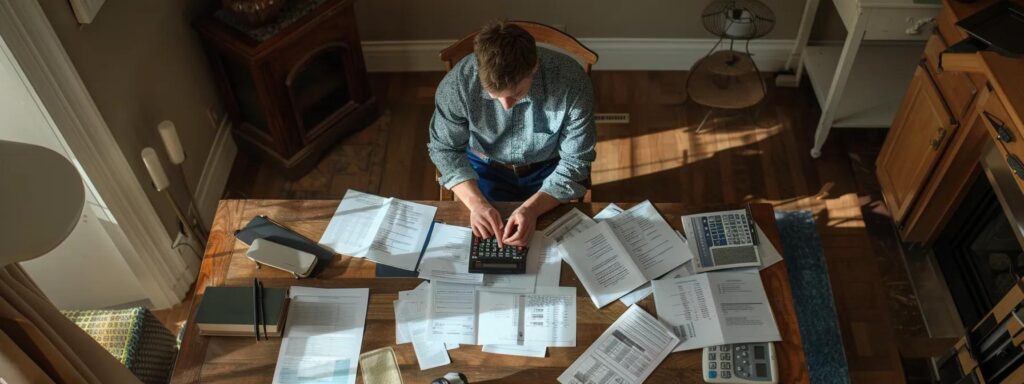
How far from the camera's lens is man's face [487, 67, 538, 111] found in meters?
1.78

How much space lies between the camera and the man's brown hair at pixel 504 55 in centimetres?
172

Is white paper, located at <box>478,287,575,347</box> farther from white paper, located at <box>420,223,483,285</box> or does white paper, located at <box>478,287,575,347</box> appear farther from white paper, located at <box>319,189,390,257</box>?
white paper, located at <box>319,189,390,257</box>

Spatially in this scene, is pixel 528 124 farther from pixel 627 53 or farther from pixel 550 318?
pixel 627 53

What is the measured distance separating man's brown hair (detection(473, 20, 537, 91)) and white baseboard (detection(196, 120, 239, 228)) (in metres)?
1.46

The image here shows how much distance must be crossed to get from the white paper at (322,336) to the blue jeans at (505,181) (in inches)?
24.1

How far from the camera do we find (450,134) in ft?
6.81

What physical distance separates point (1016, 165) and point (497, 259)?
130 centimetres

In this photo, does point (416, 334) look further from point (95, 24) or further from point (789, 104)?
point (789, 104)

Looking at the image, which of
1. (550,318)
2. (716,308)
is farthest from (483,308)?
(716,308)

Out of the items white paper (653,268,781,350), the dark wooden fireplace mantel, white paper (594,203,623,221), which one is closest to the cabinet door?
white paper (653,268,781,350)

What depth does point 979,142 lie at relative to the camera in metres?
2.23

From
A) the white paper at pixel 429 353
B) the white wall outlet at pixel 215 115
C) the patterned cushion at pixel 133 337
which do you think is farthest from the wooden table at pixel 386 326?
the white wall outlet at pixel 215 115

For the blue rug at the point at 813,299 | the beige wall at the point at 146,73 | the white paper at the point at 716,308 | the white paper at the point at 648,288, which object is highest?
the beige wall at the point at 146,73

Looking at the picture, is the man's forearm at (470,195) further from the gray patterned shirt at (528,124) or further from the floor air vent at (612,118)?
the floor air vent at (612,118)
